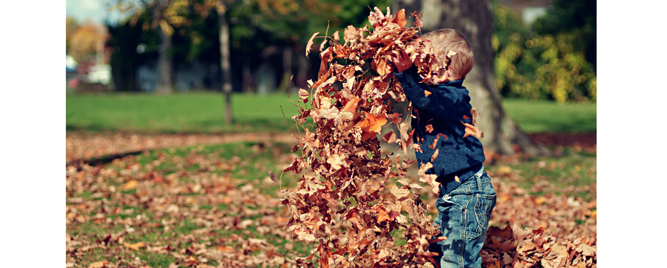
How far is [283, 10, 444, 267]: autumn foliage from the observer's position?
2.41m

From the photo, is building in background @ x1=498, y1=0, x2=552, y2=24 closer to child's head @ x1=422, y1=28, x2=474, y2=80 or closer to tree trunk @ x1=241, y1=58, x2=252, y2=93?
tree trunk @ x1=241, y1=58, x2=252, y2=93

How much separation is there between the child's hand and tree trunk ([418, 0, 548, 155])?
555 cm

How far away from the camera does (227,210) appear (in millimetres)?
5598

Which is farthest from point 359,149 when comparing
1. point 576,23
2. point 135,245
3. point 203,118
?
point 576,23

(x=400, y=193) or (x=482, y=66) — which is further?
(x=482, y=66)

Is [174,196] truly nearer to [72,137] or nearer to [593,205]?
[593,205]

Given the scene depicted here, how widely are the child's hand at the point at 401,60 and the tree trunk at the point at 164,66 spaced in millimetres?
32598

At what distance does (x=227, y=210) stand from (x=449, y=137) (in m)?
3.50

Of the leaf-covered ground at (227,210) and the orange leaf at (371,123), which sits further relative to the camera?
the leaf-covered ground at (227,210)

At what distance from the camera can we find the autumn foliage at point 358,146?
2.41 meters

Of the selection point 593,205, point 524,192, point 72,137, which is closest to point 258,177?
point 524,192

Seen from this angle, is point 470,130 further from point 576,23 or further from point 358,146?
point 576,23

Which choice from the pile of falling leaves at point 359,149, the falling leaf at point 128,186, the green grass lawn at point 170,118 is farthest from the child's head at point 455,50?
the green grass lawn at point 170,118

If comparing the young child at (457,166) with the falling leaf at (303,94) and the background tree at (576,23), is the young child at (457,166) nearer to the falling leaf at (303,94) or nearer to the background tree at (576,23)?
the falling leaf at (303,94)
